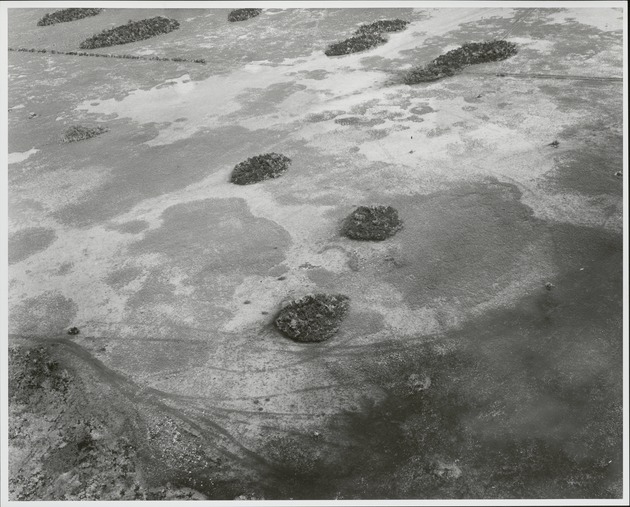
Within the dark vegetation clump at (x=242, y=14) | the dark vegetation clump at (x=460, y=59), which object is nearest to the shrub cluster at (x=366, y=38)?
the dark vegetation clump at (x=460, y=59)

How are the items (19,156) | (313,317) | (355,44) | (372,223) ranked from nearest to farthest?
(313,317) < (372,223) < (19,156) < (355,44)

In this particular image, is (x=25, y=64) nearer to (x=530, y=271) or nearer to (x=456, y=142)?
(x=456, y=142)

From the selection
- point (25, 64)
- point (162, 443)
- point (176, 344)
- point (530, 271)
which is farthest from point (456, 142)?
point (25, 64)

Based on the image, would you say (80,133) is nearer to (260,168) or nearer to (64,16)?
(260,168)

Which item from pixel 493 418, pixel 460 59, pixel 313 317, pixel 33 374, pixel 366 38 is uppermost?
pixel 366 38

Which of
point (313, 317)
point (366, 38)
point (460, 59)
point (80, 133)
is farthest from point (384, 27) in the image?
point (313, 317)

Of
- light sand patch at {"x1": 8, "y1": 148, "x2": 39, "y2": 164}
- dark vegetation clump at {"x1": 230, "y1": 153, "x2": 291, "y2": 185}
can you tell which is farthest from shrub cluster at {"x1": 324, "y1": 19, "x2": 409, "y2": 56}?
light sand patch at {"x1": 8, "y1": 148, "x2": 39, "y2": 164}
